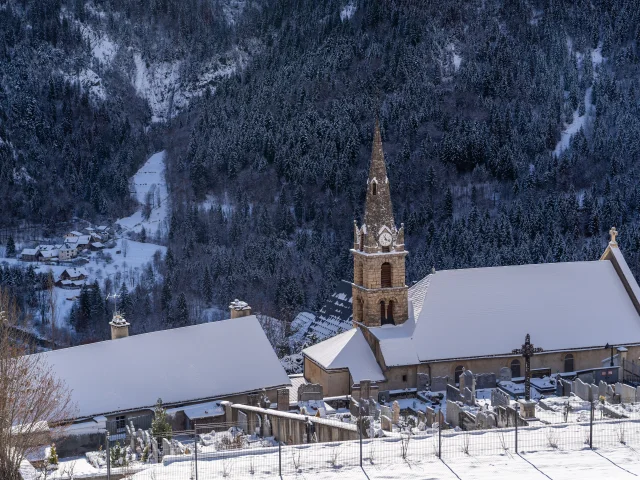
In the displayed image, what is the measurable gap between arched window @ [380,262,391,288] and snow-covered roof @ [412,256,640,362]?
8.74 feet

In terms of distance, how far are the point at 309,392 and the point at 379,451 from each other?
21586 mm

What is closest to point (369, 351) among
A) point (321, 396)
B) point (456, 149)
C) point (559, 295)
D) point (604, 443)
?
point (321, 396)

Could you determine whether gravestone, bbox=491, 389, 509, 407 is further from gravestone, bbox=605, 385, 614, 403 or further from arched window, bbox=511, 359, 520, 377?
arched window, bbox=511, 359, 520, 377

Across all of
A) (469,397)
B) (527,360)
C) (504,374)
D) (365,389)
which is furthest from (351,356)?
(527,360)

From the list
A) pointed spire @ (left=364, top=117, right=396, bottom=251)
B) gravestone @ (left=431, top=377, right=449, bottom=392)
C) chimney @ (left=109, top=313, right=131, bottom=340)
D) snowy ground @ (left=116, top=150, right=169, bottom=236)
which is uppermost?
snowy ground @ (left=116, top=150, right=169, bottom=236)

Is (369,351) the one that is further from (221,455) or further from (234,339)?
(221,455)

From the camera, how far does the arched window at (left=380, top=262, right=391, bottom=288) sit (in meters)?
64.1

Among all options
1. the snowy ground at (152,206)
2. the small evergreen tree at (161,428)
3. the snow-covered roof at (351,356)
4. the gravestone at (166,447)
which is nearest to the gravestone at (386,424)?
the gravestone at (166,447)

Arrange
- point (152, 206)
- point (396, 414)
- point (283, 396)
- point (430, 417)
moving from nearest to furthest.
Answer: point (430, 417)
point (396, 414)
point (283, 396)
point (152, 206)

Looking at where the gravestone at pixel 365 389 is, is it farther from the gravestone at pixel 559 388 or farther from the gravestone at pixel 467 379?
the gravestone at pixel 559 388

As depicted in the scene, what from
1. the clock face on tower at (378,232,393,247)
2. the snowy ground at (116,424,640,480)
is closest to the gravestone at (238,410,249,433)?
the snowy ground at (116,424,640,480)

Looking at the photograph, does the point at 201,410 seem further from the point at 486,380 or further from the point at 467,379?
the point at 486,380

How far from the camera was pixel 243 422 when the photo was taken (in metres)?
50.8

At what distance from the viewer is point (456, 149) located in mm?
176125
